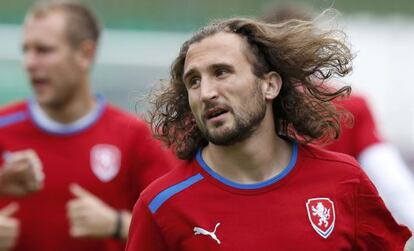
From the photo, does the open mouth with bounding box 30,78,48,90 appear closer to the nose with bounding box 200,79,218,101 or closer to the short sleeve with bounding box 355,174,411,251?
the nose with bounding box 200,79,218,101

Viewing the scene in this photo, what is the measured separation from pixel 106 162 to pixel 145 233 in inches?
84.6

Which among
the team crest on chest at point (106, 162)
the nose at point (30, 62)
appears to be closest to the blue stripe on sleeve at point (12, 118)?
the nose at point (30, 62)

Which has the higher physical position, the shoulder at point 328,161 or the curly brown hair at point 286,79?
the curly brown hair at point 286,79

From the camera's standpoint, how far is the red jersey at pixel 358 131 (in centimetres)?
645

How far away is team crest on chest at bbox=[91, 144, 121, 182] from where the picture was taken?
634 cm

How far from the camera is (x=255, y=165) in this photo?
4.36 meters

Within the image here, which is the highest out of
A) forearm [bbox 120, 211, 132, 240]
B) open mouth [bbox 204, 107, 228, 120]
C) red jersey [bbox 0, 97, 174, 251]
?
open mouth [bbox 204, 107, 228, 120]

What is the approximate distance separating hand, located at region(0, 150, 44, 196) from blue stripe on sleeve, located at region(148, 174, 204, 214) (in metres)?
1.60

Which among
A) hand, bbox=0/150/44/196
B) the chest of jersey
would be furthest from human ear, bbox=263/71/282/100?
hand, bbox=0/150/44/196

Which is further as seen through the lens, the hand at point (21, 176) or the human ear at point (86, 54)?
the human ear at point (86, 54)

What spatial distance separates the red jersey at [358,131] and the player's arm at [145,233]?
7.69 ft

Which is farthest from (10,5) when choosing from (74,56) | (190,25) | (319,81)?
(319,81)

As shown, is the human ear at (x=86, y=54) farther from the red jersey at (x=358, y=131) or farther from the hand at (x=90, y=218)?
the red jersey at (x=358, y=131)

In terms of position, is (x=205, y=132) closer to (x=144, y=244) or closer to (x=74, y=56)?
(x=144, y=244)
